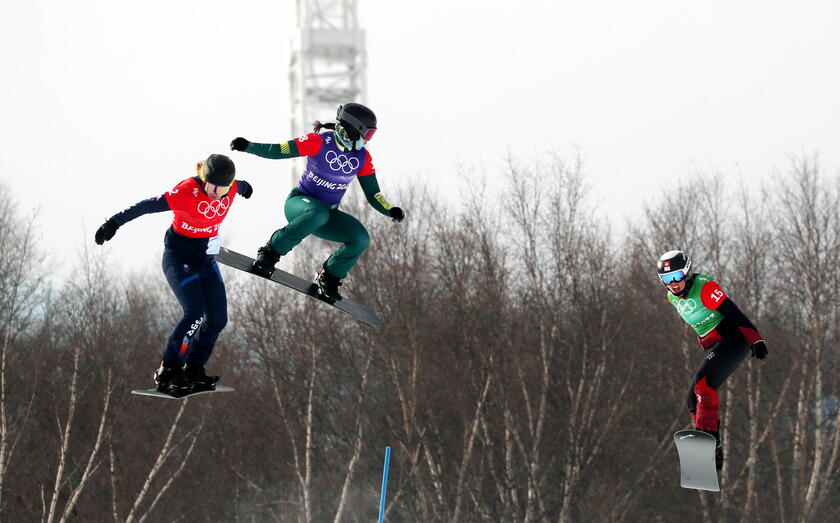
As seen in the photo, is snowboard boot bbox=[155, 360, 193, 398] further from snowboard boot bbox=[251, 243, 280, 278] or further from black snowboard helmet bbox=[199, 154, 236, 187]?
black snowboard helmet bbox=[199, 154, 236, 187]

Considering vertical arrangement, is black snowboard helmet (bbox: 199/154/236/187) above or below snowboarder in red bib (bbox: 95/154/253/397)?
above

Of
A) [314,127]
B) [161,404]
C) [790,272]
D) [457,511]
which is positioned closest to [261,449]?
[161,404]

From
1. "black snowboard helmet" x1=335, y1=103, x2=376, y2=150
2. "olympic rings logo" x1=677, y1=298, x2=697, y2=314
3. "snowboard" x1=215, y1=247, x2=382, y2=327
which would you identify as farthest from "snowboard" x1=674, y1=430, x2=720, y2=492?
"black snowboard helmet" x1=335, y1=103, x2=376, y2=150

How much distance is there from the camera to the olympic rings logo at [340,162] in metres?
9.09

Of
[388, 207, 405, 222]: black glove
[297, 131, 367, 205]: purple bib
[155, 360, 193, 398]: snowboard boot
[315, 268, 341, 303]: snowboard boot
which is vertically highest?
[297, 131, 367, 205]: purple bib

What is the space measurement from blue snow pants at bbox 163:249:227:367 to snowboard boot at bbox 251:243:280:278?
45 cm

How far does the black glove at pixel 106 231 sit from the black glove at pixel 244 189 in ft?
3.50

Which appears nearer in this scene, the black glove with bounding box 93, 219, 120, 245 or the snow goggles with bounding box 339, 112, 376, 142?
the black glove with bounding box 93, 219, 120, 245

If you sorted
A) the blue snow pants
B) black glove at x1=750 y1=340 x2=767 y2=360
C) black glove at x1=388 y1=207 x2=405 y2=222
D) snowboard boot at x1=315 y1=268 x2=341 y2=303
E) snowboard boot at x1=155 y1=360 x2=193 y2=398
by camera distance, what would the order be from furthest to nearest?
snowboard boot at x1=315 y1=268 x2=341 y2=303 < black glove at x1=388 y1=207 x2=405 y2=222 < snowboard boot at x1=155 y1=360 x2=193 y2=398 < black glove at x1=750 y1=340 x2=767 y2=360 < the blue snow pants

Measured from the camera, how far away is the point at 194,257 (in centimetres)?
857

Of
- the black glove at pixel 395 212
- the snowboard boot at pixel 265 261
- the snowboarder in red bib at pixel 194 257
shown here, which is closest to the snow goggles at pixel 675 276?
the black glove at pixel 395 212

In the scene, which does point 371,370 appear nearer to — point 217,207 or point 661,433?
point 661,433

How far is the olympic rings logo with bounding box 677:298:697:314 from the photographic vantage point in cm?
924

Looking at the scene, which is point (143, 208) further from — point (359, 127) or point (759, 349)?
point (759, 349)
